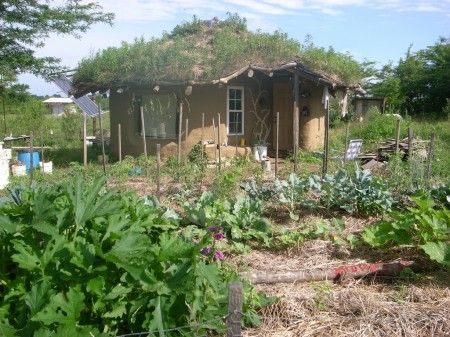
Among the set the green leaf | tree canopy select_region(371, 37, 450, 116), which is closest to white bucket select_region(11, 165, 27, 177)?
the green leaf

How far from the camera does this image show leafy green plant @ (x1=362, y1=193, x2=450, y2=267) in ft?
15.9

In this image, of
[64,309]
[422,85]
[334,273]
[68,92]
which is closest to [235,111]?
[68,92]

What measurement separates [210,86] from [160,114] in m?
1.92

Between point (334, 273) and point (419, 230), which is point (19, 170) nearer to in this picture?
point (334, 273)

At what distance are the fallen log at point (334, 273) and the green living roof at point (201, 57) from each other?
10.5m

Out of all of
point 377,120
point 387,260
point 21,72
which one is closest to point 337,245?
point 387,260

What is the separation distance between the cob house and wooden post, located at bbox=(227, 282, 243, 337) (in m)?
12.1

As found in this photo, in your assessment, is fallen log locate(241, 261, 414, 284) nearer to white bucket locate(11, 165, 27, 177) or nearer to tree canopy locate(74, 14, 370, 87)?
white bucket locate(11, 165, 27, 177)

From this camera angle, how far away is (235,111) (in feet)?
52.4

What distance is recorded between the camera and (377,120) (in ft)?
66.4

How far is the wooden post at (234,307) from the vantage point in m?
2.62

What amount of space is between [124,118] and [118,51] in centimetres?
205

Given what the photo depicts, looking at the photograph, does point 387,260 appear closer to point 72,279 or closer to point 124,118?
point 72,279

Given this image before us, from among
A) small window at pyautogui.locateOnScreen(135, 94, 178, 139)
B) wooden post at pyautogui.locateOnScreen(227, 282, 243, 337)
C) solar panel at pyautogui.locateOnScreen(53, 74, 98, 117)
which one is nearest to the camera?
wooden post at pyautogui.locateOnScreen(227, 282, 243, 337)
